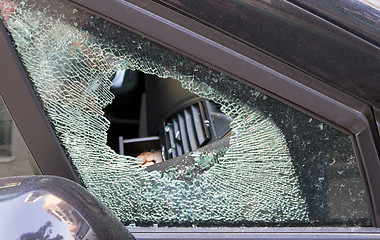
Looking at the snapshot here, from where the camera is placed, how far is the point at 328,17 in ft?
4.00

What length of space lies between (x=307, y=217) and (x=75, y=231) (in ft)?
2.34

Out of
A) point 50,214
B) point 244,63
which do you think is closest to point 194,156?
point 244,63

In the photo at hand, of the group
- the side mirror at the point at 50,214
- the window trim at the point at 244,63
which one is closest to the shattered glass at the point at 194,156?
the window trim at the point at 244,63

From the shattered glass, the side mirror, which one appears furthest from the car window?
the side mirror

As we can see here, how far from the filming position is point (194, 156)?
5.27 feet

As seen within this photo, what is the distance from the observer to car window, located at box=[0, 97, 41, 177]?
1.41 metres

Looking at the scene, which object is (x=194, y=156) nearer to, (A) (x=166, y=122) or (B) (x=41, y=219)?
(B) (x=41, y=219)

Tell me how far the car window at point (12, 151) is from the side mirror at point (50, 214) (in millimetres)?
417

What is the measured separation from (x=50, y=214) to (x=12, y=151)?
0.56 metres

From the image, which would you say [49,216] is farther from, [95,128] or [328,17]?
[328,17]

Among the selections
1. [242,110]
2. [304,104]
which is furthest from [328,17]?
[242,110]

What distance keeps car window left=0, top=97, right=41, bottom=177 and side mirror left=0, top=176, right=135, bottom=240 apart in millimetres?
417

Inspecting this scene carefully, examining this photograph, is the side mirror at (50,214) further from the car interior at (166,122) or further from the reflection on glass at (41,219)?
the car interior at (166,122)

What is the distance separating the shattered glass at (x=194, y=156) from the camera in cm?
131
